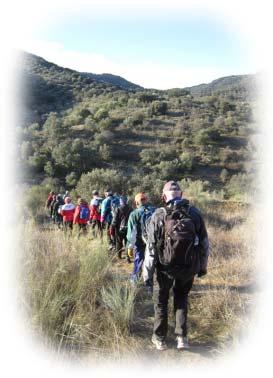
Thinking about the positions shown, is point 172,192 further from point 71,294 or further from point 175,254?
point 71,294

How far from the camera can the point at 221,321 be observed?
5277 millimetres

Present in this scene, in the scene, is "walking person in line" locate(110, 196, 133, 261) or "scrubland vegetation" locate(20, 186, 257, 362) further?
"walking person in line" locate(110, 196, 133, 261)

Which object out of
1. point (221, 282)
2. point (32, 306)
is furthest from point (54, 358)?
point (221, 282)

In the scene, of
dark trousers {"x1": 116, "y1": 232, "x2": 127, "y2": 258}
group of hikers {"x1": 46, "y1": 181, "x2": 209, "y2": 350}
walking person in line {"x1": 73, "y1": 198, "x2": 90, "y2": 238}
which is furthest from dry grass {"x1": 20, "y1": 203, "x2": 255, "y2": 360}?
walking person in line {"x1": 73, "y1": 198, "x2": 90, "y2": 238}

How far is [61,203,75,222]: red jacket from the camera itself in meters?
12.2

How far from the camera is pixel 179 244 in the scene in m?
4.46

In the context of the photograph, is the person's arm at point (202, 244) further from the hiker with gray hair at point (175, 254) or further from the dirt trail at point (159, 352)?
the dirt trail at point (159, 352)

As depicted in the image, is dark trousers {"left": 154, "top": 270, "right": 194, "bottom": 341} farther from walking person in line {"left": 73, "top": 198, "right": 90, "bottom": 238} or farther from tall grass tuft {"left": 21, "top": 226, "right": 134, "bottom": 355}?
walking person in line {"left": 73, "top": 198, "right": 90, "bottom": 238}

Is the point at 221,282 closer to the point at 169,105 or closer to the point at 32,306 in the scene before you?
the point at 32,306

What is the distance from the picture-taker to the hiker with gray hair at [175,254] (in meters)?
4.49

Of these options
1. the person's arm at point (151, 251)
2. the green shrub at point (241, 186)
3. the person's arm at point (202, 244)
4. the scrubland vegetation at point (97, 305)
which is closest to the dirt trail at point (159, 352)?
the scrubland vegetation at point (97, 305)

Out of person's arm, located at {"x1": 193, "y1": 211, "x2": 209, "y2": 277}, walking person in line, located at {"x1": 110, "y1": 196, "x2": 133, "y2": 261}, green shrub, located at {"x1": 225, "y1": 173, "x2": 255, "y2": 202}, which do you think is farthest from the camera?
green shrub, located at {"x1": 225, "y1": 173, "x2": 255, "y2": 202}

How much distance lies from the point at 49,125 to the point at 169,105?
1536cm

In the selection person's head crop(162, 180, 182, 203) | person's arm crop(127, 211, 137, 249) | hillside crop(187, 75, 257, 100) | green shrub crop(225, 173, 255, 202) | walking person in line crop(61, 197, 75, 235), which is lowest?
green shrub crop(225, 173, 255, 202)
